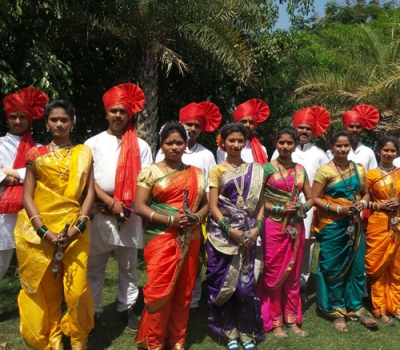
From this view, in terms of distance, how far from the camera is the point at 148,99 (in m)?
7.43

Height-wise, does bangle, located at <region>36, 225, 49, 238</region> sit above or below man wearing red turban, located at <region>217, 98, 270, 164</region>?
below

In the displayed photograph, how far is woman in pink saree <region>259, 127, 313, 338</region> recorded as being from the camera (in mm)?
3957

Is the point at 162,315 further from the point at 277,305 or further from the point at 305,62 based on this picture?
the point at 305,62

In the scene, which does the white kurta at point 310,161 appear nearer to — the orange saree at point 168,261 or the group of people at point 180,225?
the group of people at point 180,225

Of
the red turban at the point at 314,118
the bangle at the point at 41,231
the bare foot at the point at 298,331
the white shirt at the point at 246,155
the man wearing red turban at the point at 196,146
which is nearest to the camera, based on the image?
the bangle at the point at 41,231

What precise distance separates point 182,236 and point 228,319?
33.4 inches

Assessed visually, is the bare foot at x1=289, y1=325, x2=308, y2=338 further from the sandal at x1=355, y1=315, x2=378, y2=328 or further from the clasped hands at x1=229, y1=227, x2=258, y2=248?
the clasped hands at x1=229, y1=227, x2=258, y2=248

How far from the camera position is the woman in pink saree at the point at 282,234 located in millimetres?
3957

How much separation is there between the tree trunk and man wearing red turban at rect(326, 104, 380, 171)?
326 cm

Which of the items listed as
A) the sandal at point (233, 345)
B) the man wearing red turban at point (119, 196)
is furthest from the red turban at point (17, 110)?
the sandal at point (233, 345)

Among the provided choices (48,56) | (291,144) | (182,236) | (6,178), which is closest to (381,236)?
(291,144)

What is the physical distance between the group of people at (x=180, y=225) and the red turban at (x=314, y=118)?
527 mm

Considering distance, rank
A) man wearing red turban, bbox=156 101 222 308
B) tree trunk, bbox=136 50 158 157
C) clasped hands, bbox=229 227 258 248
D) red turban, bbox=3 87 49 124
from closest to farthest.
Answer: clasped hands, bbox=229 227 258 248 → red turban, bbox=3 87 49 124 → man wearing red turban, bbox=156 101 222 308 → tree trunk, bbox=136 50 158 157

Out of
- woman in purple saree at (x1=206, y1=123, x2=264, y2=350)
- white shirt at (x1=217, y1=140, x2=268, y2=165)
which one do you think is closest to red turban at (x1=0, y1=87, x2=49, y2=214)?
woman in purple saree at (x1=206, y1=123, x2=264, y2=350)
